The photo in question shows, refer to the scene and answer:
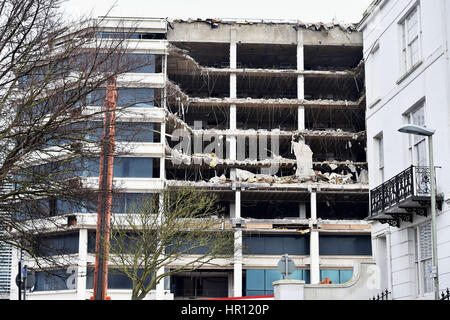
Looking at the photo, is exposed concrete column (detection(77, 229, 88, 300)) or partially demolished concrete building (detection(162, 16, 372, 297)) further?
partially demolished concrete building (detection(162, 16, 372, 297))

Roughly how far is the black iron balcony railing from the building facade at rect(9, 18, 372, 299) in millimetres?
31431

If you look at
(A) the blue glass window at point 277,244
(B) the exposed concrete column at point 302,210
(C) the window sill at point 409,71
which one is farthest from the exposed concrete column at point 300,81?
(C) the window sill at point 409,71

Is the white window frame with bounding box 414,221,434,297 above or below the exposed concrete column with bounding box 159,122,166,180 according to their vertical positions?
below

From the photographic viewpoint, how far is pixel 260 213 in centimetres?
6350

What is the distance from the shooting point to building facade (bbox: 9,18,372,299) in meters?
56.0

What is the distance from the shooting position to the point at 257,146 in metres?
62.0

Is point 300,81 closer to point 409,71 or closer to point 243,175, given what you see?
point 243,175

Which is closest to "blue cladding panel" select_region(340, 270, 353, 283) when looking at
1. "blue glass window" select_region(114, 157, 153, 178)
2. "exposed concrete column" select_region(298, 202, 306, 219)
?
"exposed concrete column" select_region(298, 202, 306, 219)

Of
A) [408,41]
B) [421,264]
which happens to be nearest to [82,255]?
[421,264]

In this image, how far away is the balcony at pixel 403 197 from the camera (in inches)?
806

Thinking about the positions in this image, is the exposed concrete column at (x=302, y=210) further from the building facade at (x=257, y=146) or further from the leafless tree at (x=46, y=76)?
the leafless tree at (x=46, y=76)

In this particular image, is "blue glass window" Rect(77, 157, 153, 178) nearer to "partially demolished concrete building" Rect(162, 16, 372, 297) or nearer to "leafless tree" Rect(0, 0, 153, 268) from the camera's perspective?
"partially demolished concrete building" Rect(162, 16, 372, 297)

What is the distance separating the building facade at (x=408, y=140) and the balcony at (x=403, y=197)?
0.10ft

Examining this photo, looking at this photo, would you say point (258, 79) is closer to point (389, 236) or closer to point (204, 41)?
point (204, 41)
